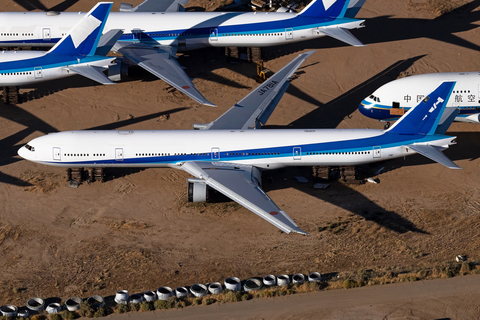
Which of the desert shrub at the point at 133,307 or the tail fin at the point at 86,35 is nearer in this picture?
the desert shrub at the point at 133,307

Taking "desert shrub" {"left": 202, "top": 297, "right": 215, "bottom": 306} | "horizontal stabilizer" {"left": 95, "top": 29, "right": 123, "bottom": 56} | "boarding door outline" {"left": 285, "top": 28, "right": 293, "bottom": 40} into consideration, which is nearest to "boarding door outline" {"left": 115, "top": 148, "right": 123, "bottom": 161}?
"horizontal stabilizer" {"left": 95, "top": 29, "right": 123, "bottom": 56}

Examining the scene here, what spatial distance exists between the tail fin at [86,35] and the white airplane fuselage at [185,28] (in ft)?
16.3

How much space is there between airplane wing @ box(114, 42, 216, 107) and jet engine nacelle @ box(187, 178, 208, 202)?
32.8 ft

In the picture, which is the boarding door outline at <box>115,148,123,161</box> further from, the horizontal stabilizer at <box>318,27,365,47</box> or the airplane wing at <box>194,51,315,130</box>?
the horizontal stabilizer at <box>318,27,365,47</box>

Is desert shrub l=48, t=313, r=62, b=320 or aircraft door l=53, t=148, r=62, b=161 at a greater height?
aircraft door l=53, t=148, r=62, b=161

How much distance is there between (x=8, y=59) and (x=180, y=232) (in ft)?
82.4

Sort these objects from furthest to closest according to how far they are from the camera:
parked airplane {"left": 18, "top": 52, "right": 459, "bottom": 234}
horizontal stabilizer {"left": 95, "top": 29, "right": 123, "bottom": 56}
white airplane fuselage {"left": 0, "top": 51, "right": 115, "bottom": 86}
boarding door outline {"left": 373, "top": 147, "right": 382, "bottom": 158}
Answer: horizontal stabilizer {"left": 95, "top": 29, "right": 123, "bottom": 56}
white airplane fuselage {"left": 0, "top": 51, "right": 115, "bottom": 86}
boarding door outline {"left": 373, "top": 147, "right": 382, "bottom": 158}
parked airplane {"left": 18, "top": 52, "right": 459, "bottom": 234}

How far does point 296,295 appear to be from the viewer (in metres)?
42.2

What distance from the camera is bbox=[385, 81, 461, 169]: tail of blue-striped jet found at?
50031mm

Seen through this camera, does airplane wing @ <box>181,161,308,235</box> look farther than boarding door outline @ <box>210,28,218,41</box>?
No

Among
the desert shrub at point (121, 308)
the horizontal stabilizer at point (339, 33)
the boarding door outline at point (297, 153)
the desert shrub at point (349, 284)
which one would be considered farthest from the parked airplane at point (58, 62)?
the desert shrub at point (349, 284)

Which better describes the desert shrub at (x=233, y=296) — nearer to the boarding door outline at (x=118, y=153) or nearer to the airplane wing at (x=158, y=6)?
the boarding door outline at (x=118, y=153)

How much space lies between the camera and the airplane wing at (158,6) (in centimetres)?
6994

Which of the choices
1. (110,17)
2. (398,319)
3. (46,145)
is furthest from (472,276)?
(110,17)
